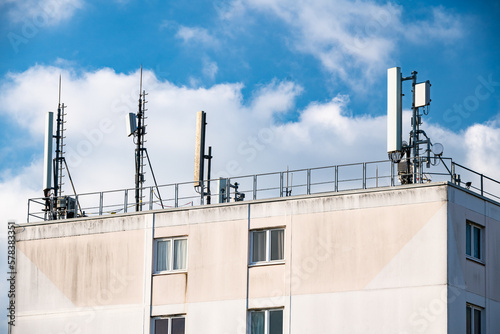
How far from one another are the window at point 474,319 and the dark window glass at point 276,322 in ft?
25.9

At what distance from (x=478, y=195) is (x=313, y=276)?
304 inches

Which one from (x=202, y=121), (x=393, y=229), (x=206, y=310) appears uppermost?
(x=202, y=121)

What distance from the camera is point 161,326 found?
50031 mm

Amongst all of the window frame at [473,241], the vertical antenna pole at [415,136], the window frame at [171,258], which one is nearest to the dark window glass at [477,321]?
the window frame at [473,241]

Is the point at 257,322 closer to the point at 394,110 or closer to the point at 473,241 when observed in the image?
the point at 473,241

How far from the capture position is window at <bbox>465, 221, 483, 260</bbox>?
150 feet

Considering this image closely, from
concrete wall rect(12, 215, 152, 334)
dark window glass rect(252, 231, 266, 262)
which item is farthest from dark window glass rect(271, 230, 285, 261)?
concrete wall rect(12, 215, 152, 334)

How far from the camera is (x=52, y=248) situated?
53.9m

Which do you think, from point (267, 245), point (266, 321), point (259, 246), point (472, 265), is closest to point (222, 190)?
point (259, 246)

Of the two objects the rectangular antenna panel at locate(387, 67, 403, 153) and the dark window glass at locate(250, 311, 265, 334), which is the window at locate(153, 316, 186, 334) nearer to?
the dark window glass at locate(250, 311, 265, 334)

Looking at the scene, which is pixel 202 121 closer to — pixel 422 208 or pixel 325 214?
pixel 325 214

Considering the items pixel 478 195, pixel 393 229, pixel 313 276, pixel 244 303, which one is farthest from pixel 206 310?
pixel 478 195

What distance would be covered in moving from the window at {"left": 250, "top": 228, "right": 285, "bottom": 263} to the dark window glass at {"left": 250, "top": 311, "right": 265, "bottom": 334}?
2.35 metres

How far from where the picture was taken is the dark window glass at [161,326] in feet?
164
